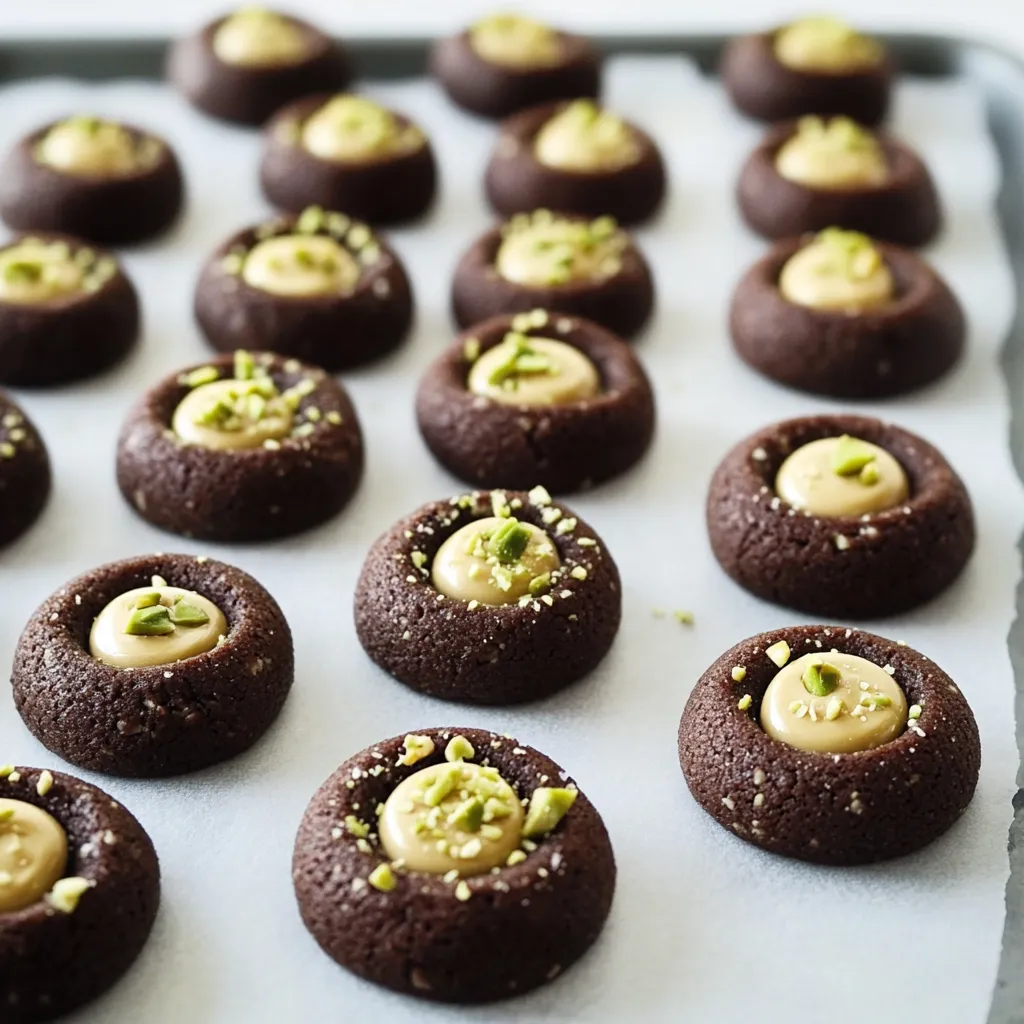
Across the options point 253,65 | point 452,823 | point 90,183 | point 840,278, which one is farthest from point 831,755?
point 253,65

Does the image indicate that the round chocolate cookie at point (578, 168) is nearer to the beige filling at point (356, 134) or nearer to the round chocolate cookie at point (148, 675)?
the beige filling at point (356, 134)

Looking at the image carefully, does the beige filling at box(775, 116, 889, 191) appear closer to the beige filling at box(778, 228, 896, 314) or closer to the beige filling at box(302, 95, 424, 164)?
the beige filling at box(778, 228, 896, 314)

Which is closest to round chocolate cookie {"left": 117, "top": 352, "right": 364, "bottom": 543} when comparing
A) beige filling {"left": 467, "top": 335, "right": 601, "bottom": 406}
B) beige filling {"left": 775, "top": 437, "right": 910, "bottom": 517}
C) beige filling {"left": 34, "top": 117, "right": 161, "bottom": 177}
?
beige filling {"left": 467, "top": 335, "right": 601, "bottom": 406}

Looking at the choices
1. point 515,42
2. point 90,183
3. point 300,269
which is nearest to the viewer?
point 300,269

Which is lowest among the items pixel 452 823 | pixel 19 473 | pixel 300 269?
pixel 19 473

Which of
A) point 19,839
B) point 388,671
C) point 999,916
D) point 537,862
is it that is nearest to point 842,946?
point 999,916

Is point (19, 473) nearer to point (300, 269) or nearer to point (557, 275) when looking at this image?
point (300, 269)

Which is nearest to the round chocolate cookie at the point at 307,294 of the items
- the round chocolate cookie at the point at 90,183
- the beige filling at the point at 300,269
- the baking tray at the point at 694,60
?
the beige filling at the point at 300,269
